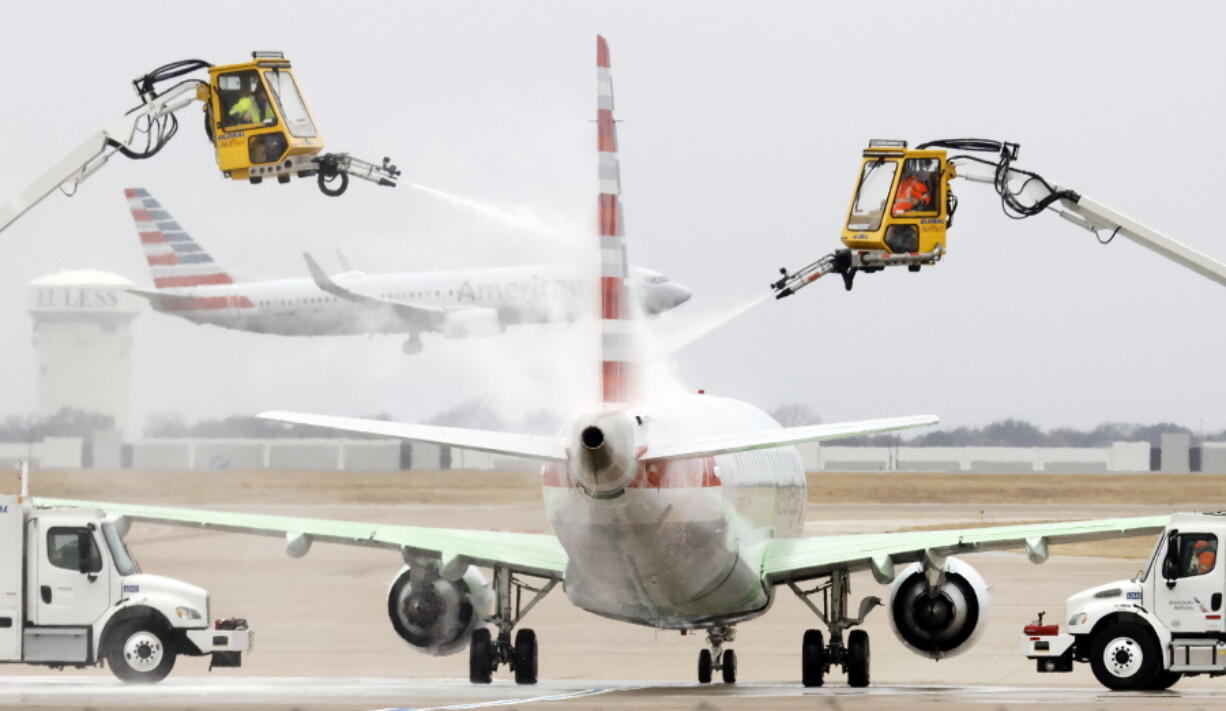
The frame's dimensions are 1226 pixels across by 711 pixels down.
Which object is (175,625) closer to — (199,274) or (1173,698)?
(1173,698)

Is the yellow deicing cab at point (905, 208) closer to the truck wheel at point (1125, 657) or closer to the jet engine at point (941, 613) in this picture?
the jet engine at point (941, 613)

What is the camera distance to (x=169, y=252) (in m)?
124

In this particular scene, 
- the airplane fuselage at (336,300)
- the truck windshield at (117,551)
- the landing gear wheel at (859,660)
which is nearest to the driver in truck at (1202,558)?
the landing gear wheel at (859,660)

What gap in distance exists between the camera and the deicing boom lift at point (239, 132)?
36.7 metres

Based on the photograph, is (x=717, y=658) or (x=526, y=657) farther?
Result: (x=717, y=658)

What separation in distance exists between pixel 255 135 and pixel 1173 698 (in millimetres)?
17027

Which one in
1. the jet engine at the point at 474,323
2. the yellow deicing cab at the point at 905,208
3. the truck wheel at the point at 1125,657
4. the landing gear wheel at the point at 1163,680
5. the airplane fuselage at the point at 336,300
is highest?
the airplane fuselage at the point at 336,300

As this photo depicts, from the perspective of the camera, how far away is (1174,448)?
15012 cm

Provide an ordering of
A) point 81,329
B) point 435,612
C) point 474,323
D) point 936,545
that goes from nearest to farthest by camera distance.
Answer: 1. point 936,545
2. point 435,612
3. point 474,323
4. point 81,329

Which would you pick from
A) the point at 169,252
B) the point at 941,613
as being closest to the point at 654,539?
the point at 941,613

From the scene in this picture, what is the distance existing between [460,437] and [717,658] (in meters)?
9.60

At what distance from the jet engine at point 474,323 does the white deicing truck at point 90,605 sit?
71.6 metres

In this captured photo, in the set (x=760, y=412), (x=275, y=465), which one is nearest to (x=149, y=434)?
(x=760, y=412)

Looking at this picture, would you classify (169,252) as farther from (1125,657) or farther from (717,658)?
(1125,657)
